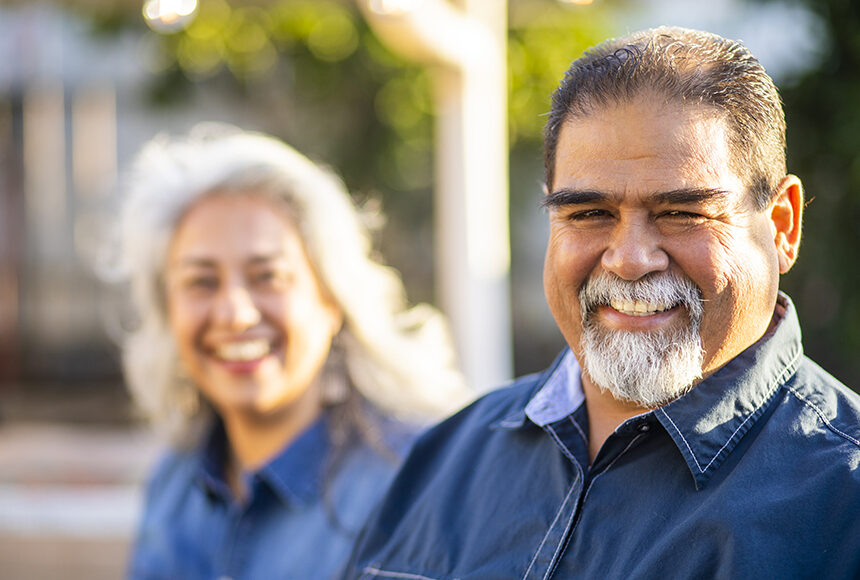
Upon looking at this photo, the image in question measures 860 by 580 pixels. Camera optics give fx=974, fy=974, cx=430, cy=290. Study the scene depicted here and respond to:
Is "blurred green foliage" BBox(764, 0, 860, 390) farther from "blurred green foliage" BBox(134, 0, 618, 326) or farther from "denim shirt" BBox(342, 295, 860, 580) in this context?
"denim shirt" BBox(342, 295, 860, 580)

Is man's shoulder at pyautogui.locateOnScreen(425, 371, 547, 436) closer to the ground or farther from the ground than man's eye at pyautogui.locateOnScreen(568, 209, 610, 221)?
closer to the ground

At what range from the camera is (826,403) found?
1264 millimetres

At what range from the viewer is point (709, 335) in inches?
51.4

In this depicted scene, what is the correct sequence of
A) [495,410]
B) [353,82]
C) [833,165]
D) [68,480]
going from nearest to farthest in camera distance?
[495,410] < [833,165] < [68,480] < [353,82]

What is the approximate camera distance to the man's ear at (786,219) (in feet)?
4.46

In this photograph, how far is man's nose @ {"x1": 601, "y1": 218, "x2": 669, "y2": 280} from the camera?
1281 millimetres

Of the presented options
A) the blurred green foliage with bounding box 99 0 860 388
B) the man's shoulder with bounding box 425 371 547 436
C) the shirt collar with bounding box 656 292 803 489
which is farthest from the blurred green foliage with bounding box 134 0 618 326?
the shirt collar with bounding box 656 292 803 489

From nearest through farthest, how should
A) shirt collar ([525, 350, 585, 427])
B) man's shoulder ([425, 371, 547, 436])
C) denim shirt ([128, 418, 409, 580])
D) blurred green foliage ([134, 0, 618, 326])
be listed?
shirt collar ([525, 350, 585, 427]) → man's shoulder ([425, 371, 547, 436]) → denim shirt ([128, 418, 409, 580]) → blurred green foliage ([134, 0, 618, 326])

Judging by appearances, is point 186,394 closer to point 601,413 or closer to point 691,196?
point 601,413

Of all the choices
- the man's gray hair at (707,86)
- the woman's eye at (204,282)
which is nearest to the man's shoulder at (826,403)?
the man's gray hair at (707,86)

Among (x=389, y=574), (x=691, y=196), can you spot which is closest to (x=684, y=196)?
(x=691, y=196)

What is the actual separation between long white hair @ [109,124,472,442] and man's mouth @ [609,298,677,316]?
1.15 m

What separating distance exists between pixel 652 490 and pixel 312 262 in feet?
4.16

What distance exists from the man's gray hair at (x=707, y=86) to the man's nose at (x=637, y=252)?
14 cm
